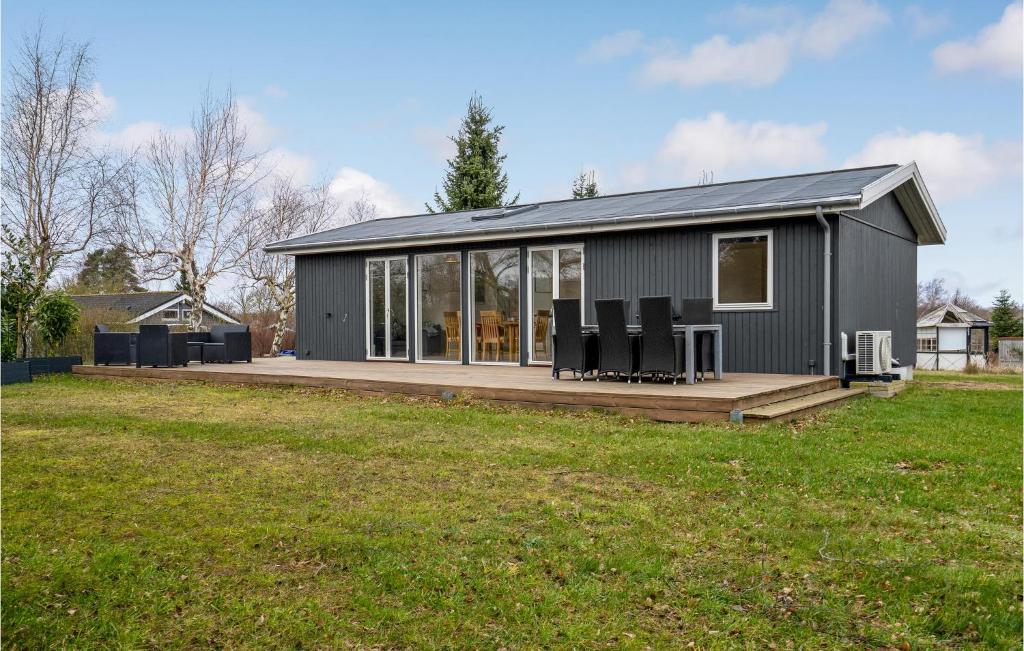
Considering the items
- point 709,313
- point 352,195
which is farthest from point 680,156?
point 709,313

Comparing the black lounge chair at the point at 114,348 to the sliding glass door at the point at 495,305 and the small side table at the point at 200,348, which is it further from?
the sliding glass door at the point at 495,305

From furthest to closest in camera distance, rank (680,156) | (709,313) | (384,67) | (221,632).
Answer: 1. (680,156)
2. (384,67)
3. (709,313)
4. (221,632)

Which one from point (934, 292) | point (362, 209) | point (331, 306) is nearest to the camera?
point (331, 306)

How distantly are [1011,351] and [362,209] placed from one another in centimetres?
2305

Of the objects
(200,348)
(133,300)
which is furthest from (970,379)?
(133,300)

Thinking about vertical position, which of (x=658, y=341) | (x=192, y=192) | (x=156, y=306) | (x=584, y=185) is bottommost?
(x=658, y=341)

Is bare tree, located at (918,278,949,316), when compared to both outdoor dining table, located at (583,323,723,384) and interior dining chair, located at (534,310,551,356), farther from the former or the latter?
outdoor dining table, located at (583,323,723,384)

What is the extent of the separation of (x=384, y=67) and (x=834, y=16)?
30.8 feet

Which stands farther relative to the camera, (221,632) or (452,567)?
(452,567)

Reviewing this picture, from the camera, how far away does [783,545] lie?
3.09 metres

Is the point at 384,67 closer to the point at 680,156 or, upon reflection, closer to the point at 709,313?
the point at 709,313

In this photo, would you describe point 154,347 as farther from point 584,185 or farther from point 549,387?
point 584,185

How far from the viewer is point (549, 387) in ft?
23.9

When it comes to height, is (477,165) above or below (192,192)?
above
